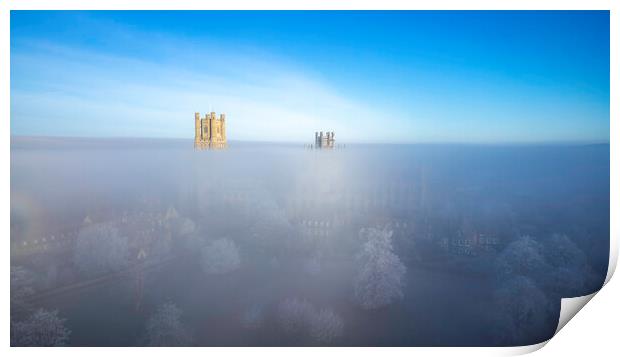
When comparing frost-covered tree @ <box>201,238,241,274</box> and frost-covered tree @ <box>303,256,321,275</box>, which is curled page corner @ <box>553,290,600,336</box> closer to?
frost-covered tree @ <box>303,256,321,275</box>

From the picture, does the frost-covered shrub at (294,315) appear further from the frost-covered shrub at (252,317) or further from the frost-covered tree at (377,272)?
the frost-covered tree at (377,272)

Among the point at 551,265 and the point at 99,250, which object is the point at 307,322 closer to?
the point at 99,250

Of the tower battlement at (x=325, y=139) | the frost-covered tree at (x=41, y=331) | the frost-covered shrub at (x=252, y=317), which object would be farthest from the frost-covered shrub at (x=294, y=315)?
the frost-covered tree at (x=41, y=331)
